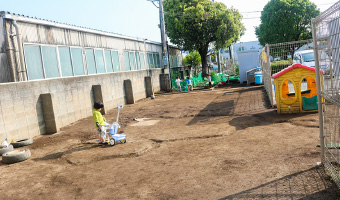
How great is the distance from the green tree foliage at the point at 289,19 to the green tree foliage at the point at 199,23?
268 inches

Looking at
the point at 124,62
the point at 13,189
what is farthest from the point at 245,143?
the point at 124,62

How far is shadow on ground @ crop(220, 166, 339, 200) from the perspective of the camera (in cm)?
373

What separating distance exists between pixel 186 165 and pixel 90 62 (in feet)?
35.2

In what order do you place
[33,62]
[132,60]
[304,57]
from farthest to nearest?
[132,60], [304,57], [33,62]

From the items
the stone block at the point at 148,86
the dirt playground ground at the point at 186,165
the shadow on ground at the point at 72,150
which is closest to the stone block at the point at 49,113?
the dirt playground ground at the point at 186,165

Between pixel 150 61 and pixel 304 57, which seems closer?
pixel 304 57

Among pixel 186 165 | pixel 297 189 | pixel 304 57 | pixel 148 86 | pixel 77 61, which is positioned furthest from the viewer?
pixel 148 86

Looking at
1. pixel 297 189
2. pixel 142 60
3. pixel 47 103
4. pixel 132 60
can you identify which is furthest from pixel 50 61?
pixel 142 60

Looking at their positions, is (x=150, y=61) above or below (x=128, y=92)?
above

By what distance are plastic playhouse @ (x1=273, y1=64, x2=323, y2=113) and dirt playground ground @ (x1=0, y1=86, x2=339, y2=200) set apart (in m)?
0.47

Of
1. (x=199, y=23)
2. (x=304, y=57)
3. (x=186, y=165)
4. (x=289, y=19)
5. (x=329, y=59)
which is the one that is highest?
(x=289, y=19)

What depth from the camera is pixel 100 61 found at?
1570 centimetres

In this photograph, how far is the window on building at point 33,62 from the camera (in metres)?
10.4

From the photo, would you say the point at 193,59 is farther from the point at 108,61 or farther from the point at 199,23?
the point at 108,61
